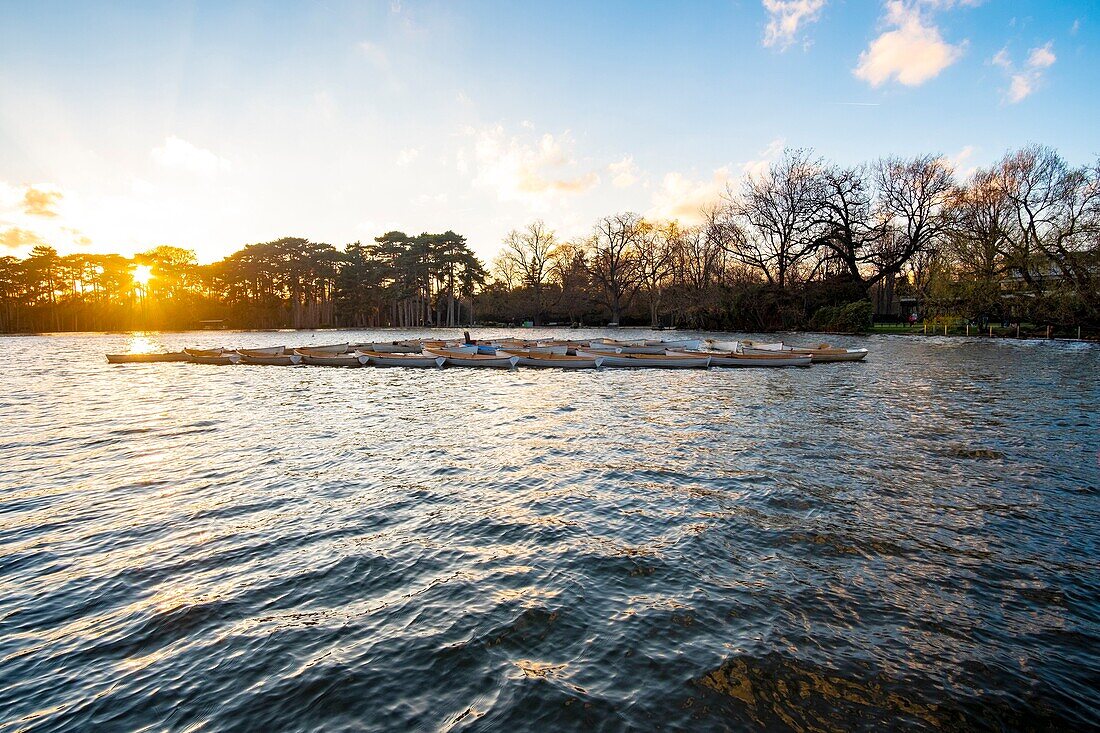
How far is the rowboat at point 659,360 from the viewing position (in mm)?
25328

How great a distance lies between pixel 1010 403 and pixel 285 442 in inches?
725

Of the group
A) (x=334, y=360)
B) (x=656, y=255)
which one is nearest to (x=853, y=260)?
(x=656, y=255)

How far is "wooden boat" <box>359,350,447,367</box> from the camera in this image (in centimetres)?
2753

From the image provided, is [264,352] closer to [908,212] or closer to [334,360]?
[334,360]

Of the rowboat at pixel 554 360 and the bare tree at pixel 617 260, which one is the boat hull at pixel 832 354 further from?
the bare tree at pixel 617 260

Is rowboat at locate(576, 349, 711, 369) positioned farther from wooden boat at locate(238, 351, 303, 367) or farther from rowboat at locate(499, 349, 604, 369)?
wooden boat at locate(238, 351, 303, 367)

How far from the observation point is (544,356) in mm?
26781

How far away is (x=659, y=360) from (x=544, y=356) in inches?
227

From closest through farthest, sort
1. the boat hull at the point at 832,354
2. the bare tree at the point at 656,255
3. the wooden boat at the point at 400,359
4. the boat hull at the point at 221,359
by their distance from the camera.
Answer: the boat hull at the point at 832,354 → the wooden boat at the point at 400,359 → the boat hull at the point at 221,359 → the bare tree at the point at 656,255

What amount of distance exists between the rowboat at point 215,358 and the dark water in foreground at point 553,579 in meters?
19.7

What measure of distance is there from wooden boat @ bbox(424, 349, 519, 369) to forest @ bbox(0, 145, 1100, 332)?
118ft

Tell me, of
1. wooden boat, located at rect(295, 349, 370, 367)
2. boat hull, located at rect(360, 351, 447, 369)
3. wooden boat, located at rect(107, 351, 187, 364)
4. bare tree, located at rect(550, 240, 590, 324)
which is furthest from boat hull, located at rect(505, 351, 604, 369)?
bare tree, located at rect(550, 240, 590, 324)

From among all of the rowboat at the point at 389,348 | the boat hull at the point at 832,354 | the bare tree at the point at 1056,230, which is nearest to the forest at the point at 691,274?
the bare tree at the point at 1056,230

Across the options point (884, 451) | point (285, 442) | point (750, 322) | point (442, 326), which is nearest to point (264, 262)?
point (442, 326)
